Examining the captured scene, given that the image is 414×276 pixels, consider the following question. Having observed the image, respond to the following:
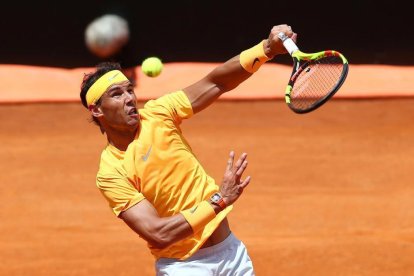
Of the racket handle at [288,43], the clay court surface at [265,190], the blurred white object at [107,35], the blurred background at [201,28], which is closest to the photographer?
the racket handle at [288,43]

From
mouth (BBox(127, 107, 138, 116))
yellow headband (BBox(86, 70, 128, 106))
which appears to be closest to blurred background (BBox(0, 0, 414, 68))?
yellow headband (BBox(86, 70, 128, 106))

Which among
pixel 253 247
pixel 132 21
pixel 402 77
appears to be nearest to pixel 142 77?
pixel 132 21

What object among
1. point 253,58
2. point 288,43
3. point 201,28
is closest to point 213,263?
point 253,58

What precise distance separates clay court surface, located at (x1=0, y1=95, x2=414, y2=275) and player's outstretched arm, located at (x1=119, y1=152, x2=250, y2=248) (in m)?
2.94

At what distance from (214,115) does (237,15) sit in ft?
5.92

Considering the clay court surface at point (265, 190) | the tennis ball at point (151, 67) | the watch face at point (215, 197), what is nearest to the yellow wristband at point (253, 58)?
the watch face at point (215, 197)

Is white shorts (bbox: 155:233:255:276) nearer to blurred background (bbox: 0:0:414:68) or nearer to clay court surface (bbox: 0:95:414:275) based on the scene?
Result: clay court surface (bbox: 0:95:414:275)

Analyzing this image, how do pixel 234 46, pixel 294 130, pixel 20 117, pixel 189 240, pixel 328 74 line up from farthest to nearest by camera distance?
pixel 234 46
pixel 20 117
pixel 294 130
pixel 328 74
pixel 189 240

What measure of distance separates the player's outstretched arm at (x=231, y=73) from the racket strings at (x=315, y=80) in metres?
0.22

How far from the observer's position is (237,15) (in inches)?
528

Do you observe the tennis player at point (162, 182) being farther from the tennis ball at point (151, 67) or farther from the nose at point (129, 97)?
the tennis ball at point (151, 67)

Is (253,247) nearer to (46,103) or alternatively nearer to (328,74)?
(328,74)

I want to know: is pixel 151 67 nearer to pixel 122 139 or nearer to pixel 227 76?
pixel 227 76

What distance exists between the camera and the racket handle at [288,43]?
5598 millimetres
